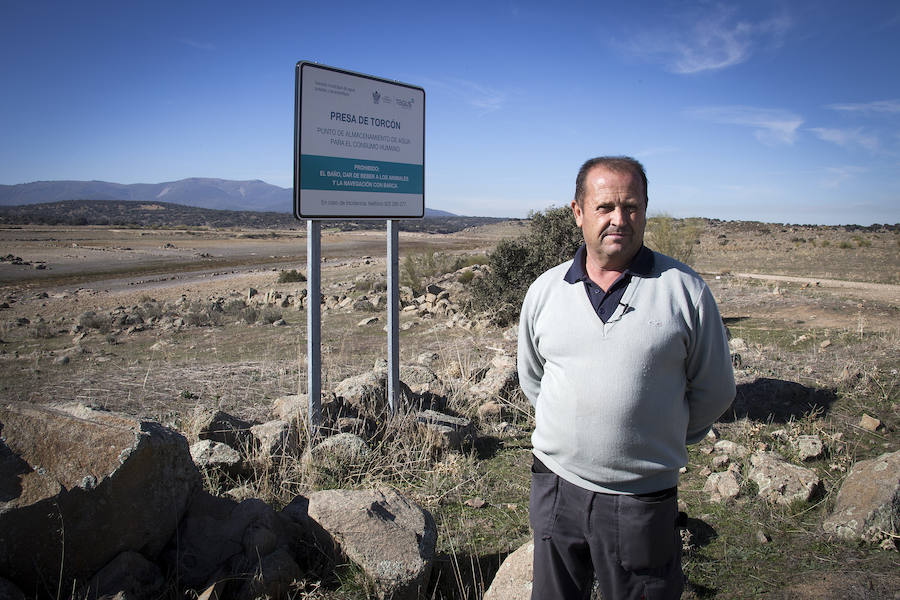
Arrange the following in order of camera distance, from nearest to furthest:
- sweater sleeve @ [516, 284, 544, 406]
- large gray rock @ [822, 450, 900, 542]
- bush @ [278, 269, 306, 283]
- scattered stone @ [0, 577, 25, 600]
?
1. scattered stone @ [0, 577, 25, 600]
2. sweater sleeve @ [516, 284, 544, 406]
3. large gray rock @ [822, 450, 900, 542]
4. bush @ [278, 269, 306, 283]

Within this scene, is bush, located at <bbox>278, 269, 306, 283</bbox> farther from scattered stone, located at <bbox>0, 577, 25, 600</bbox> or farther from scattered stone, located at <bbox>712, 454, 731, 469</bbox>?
scattered stone, located at <bbox>0, 577, 25, 600</bbox>

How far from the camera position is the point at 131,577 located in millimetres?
2496

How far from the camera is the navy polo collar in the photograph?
6.82 ft

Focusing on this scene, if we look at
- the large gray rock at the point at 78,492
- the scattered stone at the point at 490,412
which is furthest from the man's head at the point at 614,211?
the scattered stone at the point at 490,412

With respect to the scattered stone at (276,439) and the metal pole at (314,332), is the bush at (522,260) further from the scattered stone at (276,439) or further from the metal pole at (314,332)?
the scattered stone at (276,439)

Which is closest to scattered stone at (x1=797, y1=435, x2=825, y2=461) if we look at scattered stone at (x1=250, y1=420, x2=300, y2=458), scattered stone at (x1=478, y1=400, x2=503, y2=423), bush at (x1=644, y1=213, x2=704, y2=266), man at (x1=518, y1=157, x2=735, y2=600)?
scattered stone at (x1=478, y1=400, x2=503, y2=423)

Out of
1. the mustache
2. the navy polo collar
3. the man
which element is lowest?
the man

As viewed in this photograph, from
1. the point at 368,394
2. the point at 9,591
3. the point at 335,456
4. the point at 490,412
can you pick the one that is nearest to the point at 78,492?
the point at 9,591

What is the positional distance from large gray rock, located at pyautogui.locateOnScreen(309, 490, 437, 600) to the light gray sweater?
1074 mm

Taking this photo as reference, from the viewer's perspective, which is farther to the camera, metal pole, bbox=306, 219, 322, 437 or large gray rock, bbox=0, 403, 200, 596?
metal pole, bbox=306, 219, 322, 437

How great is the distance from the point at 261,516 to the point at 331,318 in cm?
1133

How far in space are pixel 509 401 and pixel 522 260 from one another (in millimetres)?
7573

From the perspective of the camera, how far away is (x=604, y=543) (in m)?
2.02

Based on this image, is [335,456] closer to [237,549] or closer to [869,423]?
[237,549]
